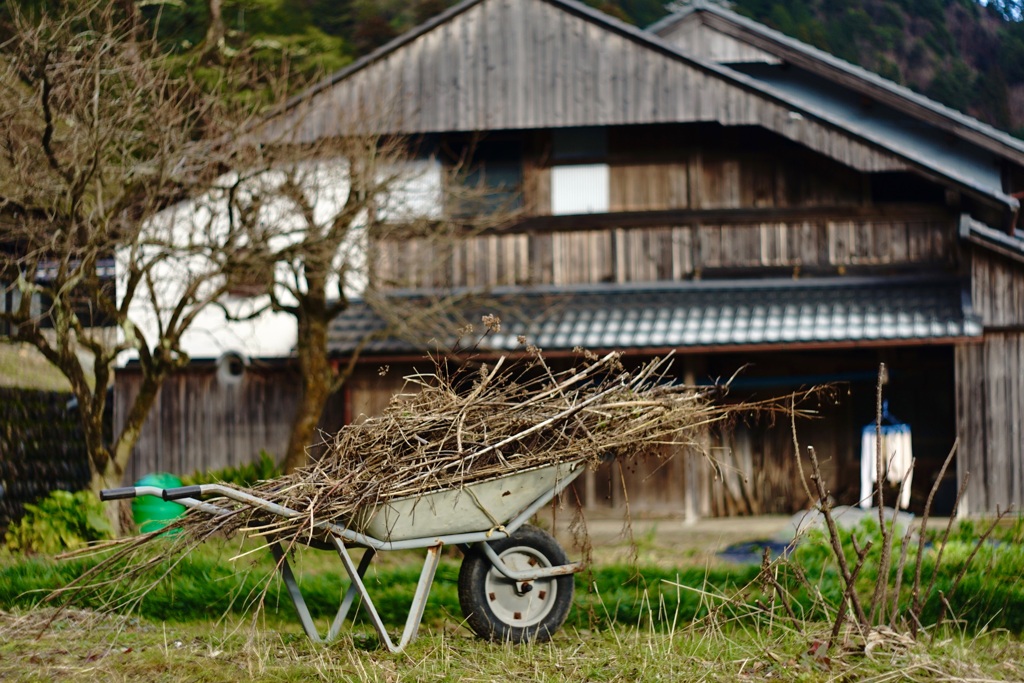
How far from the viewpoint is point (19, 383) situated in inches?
842

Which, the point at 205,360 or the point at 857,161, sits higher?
the point at 857,161

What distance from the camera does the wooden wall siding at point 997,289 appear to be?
13367 mm

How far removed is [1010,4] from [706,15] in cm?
2599

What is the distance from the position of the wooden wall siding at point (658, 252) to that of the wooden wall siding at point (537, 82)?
1328 millimetres

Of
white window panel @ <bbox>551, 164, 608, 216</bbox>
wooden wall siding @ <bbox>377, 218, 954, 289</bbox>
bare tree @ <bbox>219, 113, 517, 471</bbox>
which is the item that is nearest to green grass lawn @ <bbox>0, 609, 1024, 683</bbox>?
bare tree @ <bbox>219, 113, 517, 471</bbox>

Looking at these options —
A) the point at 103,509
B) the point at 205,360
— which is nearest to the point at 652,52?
the point at 205,360

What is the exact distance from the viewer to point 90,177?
33.9 ft

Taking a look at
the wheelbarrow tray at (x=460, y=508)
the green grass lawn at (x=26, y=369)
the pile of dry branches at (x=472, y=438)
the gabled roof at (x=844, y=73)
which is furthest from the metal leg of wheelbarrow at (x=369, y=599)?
the green grass lawn at (x=26, y=369)

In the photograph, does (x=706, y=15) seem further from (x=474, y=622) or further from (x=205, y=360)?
(x=474, y=622)

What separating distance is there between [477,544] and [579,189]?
32.2ft

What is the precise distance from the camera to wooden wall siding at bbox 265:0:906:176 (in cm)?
1455

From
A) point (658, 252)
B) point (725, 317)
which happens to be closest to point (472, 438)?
point (725, 317)

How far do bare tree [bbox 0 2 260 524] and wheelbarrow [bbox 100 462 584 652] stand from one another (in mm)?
5094

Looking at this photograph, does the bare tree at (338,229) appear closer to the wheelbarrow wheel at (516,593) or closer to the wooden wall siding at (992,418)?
the wooden wall siding at (992,418)
